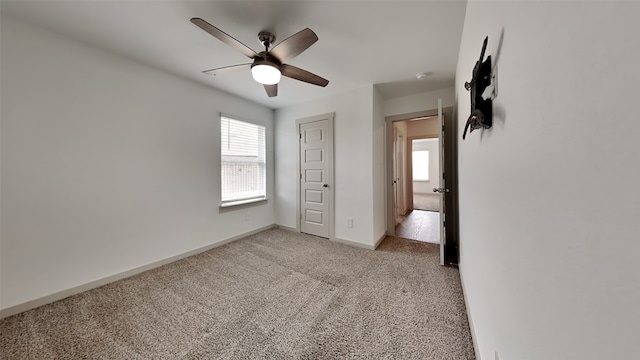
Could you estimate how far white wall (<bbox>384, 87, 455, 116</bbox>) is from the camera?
9.97ft

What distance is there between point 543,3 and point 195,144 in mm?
3293

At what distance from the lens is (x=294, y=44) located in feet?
5.21

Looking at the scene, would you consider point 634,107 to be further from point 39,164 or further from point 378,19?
point 39,164

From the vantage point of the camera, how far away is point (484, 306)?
112 cm

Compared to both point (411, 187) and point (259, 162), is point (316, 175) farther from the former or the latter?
point (411, 187)

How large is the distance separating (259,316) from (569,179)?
1.92m

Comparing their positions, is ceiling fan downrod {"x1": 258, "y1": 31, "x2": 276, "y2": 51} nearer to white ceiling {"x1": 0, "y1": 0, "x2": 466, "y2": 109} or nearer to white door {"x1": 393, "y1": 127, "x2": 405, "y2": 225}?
white ceiling {"x1": 0, "y1": 0, "x2": 466, "y2": 109}

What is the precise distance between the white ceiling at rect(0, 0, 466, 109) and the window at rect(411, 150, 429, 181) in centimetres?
620

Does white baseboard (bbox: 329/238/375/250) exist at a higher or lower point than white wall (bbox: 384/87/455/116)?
lower

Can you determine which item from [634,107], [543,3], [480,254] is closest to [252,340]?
[480,254]

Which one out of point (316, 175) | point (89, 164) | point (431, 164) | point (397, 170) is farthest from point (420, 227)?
point (431, 164)

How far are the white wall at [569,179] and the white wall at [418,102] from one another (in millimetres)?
2527

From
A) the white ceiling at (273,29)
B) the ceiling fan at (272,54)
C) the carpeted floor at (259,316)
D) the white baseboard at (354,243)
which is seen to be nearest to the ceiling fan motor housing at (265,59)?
the ceiling fan at (272,54)

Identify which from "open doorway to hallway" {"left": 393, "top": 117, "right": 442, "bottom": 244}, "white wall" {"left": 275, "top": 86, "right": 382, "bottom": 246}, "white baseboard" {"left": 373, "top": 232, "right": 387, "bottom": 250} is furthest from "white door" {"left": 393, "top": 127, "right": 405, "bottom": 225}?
"white wall" {"left": 275, "top": 86, "right": 382, "bottom": 246}
